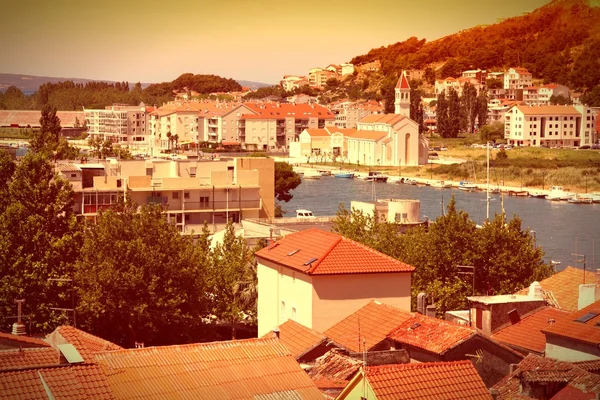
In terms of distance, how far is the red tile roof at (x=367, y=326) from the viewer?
4.34 metres

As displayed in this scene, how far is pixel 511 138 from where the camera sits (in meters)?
26.2

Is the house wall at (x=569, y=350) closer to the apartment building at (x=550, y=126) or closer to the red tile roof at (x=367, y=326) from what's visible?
the red tile roof at (x=367, y=326)

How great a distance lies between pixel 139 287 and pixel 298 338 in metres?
1.89

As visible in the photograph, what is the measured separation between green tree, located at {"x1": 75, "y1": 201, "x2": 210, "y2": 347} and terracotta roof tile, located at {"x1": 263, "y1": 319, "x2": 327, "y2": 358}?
155 cm

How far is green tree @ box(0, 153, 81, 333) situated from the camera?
236 inches

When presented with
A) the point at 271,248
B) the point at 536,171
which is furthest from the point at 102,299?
the point at 536,171

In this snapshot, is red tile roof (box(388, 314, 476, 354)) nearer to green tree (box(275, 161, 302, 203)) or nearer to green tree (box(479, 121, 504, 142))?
green tree (box(275, 161, 302, 203))

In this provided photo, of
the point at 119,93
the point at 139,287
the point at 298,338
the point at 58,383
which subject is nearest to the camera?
the point at 58,383

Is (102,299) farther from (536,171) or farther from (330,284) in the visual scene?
(536,171)

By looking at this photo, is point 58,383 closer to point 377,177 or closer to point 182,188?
point 182,188

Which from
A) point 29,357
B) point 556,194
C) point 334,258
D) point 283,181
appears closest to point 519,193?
point 556,194

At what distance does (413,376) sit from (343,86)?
44.4m

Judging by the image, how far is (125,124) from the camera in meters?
41.2

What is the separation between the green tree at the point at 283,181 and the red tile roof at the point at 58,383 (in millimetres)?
14668
